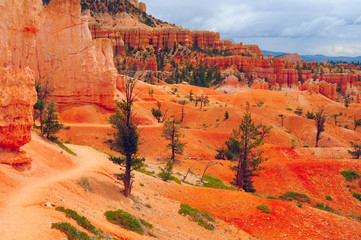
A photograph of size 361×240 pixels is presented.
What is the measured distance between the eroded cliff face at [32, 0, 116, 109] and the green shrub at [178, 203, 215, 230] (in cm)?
2394

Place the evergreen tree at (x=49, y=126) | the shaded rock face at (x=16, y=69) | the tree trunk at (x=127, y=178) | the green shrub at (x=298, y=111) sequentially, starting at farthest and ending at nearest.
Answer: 1. the green shrub at (x=298, y=111)
2. the evergreen tree at (x=49, y=126)
3. the tree trunk at (x=127, y=178)
4. the shaded rock face at (x=16, y=69)

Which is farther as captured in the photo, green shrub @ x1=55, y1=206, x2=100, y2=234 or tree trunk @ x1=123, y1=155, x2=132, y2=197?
tree trunk @ x1=123, y1=155, x2=132, y2=197

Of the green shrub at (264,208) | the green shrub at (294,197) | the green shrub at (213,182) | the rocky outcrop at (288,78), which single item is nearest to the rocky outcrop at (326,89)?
the rocky outcrop at (288,78)

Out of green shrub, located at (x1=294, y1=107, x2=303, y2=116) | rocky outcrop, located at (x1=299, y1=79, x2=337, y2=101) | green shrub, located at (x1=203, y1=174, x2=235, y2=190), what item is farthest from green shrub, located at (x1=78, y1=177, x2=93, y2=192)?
rocky outcrop, located at (x1=299, y1=79, x2=337, y2=101)

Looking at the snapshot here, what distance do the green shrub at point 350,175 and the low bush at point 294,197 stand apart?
229 inches

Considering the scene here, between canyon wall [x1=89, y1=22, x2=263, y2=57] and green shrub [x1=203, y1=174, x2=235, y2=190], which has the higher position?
canyon wall [x1=89, y1=22, x2=263, y2=57]

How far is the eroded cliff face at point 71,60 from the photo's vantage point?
32062 mm

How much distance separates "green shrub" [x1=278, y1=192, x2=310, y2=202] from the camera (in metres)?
24.0

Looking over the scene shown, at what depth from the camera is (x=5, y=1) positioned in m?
11.3

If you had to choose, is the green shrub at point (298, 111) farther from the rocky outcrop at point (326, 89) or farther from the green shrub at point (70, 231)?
the green shrub at point (70, 231)

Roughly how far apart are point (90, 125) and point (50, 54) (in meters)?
9.66

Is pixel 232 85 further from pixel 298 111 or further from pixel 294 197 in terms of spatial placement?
pixel 294 197

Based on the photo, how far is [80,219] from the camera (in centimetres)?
962

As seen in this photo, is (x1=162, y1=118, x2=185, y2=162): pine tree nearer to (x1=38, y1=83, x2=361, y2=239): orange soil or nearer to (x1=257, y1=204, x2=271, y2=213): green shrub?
(x1=38, y1=83, x2=361, y2=239): orange soil
